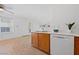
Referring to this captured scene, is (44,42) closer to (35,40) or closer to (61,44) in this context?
(35,40)

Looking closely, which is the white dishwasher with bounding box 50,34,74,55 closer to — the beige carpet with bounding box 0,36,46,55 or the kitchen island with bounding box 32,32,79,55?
the kitchen island with bounding box 32,32,79,55

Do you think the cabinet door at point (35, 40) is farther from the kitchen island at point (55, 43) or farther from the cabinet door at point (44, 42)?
the cabinet door at point (44, 42)

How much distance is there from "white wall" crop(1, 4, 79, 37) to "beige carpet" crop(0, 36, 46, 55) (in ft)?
0.47

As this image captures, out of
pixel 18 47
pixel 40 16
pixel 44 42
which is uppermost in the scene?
pixel 40 16

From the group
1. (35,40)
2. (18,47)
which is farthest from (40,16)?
(18,47)

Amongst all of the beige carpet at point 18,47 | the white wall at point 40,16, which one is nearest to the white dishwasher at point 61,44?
the white wall at point 40,16

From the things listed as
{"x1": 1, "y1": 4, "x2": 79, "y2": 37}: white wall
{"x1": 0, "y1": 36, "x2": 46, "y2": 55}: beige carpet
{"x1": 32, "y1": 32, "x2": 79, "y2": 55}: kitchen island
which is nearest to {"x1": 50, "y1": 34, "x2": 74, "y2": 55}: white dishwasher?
{"x1": 32, "y1": 32, "x2": 79, "y2": 55}: kitchen island

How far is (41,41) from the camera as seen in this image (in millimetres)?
3355

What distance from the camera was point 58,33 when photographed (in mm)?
3236

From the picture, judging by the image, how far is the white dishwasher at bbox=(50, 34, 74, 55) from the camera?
3.13 m

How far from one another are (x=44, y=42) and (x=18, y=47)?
0.65 meters

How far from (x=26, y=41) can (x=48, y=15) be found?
83 cm

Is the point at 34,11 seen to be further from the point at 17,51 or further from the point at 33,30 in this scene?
the point at 17,51
